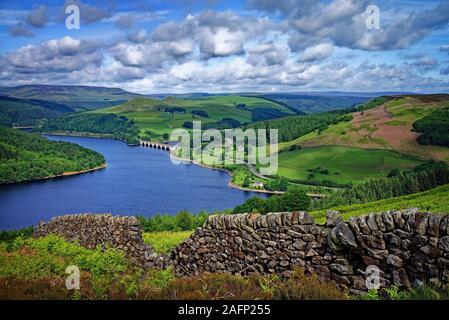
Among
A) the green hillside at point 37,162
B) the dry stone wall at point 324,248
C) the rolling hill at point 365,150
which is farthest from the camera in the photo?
the green hillside at point 37,162

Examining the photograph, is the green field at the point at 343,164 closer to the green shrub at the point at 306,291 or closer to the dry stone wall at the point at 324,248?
the dry stone wall at the point at 324,248

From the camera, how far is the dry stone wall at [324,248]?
716 cm

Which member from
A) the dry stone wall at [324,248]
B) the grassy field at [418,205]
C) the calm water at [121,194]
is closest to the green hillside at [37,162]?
the calm water at [121,194]

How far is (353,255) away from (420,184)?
290 feet

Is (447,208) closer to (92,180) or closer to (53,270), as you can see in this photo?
(53,270)

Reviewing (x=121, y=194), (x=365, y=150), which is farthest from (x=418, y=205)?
(x=365, y=150)

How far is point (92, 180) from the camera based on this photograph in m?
154

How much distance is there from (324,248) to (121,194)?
401 ft

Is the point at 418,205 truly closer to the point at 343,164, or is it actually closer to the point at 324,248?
the point at 324,248

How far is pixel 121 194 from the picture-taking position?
12631 cm

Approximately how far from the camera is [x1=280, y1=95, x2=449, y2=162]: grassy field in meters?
151

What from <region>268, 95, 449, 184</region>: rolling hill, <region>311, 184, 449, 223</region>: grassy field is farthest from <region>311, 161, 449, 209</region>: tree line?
<region>268, 95, 449, 184</region>: rolling hill

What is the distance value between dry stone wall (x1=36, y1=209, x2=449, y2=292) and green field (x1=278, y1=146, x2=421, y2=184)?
13582 centimetres

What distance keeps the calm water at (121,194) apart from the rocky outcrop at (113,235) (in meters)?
88.6
